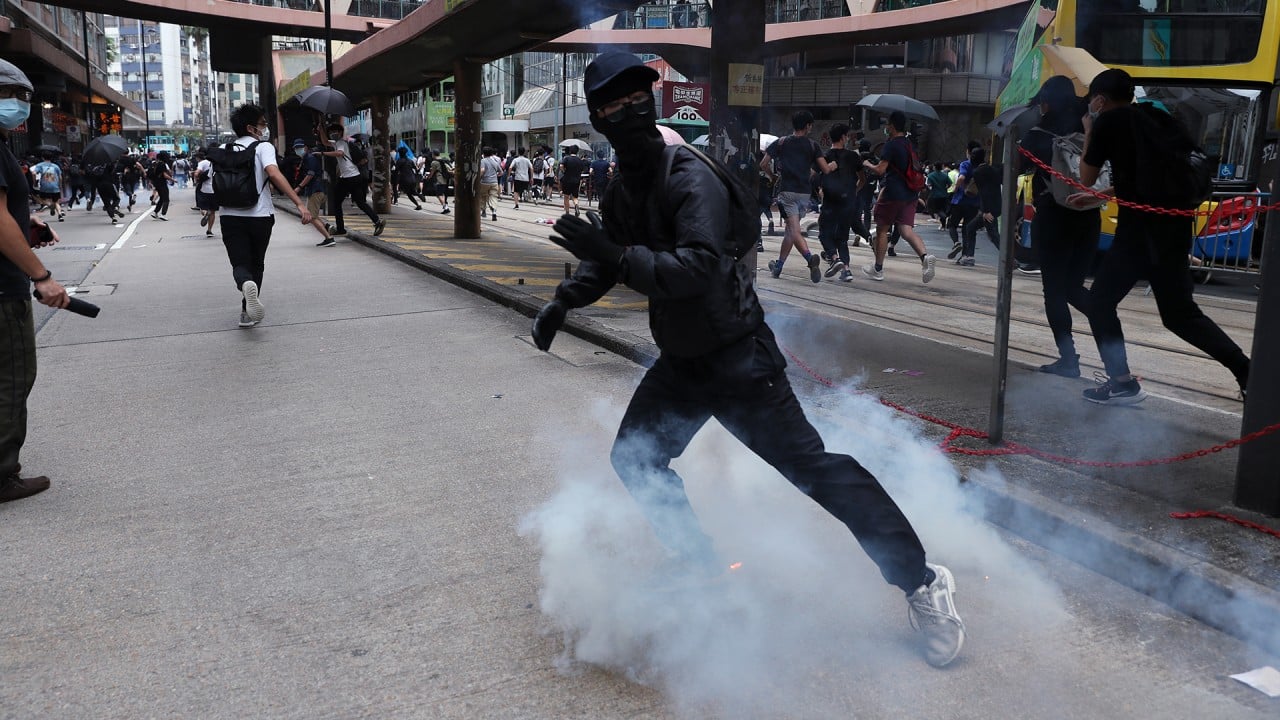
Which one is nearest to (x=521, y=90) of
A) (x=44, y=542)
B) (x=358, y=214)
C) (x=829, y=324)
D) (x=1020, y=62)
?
(x=358, y=214)

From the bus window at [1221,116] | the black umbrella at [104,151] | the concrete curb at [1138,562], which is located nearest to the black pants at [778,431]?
the concrete curb at [1138,562]

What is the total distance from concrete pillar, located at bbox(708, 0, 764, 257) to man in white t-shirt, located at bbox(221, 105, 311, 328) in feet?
11.8

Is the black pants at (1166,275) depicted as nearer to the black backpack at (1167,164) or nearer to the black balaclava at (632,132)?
the black backpack at (1167,164)

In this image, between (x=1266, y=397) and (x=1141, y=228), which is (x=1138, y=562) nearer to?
(x=1266, y=397)

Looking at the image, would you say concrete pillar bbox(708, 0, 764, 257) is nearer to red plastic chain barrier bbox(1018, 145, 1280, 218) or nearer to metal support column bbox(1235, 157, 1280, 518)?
red plastic chain barrier bbox(1018, 145, 1280, 218)

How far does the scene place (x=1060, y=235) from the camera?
576 centimetres

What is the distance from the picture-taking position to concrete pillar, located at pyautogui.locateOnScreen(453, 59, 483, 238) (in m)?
16.4

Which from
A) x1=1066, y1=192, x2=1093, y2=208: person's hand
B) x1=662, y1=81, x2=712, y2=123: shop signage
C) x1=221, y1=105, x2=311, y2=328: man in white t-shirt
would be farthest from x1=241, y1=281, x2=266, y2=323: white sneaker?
x1=662, y1=81, x2=712, y2=123: shop signage

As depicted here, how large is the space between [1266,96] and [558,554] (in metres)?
10.9

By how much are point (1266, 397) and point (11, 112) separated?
4943 millimetres

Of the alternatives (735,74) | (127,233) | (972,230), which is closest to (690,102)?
(972,230)

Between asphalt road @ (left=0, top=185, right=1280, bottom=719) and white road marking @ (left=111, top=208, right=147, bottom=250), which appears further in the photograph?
white road marking @ (left=111, top=208, right=147, bottom=250)

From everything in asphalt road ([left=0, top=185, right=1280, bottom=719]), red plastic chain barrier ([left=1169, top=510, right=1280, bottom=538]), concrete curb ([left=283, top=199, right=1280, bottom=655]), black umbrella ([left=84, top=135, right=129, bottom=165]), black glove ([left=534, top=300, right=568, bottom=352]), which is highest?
black umbrella ([left=84, top=135, right=129, bottom=165])

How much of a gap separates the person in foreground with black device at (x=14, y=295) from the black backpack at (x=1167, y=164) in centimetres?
489
